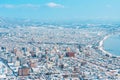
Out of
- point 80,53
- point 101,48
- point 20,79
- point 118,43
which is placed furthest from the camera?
point 118,43

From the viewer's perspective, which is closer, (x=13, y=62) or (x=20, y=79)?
(x=20, y=79)

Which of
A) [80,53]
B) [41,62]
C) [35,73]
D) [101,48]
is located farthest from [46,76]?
[101,48]

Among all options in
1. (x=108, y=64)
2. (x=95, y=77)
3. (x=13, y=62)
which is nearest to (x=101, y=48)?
(x=108, y=64)

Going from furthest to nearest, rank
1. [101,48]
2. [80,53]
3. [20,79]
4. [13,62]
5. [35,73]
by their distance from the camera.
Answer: [101,48] < [80,53] < [13,62] < [35,73] < [20,79]

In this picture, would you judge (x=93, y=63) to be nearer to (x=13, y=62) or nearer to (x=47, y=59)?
(x=47, y=59)

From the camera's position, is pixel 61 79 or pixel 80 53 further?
pixel 80 53

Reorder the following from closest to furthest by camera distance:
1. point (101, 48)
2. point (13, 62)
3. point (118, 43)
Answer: point (13, 62), point (101, 48), point (118, 43)

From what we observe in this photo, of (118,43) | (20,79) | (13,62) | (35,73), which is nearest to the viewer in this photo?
(20,79)

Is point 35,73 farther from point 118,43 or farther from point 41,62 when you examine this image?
point 118,43
